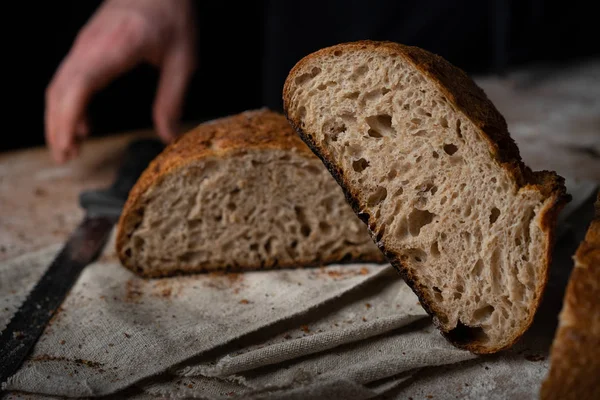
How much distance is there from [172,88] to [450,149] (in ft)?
6.27

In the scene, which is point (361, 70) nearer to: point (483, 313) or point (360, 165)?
point (360, 165)

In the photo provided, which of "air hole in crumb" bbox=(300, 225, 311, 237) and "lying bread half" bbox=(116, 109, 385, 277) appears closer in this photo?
"lying bread half" bbox=(116, 109, 385, 277)

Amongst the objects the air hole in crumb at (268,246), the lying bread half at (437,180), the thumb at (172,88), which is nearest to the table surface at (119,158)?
the thumb at (172,88)

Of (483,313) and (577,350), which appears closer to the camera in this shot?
(577,350)

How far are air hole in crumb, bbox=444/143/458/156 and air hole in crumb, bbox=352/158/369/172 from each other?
0.24 metres

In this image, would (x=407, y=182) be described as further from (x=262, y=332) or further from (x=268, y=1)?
(x=268, y=1)

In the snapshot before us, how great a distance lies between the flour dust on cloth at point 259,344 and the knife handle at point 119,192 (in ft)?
1.73

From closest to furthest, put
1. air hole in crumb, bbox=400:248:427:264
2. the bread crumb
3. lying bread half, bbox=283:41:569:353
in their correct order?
lying bread half, bbox=283:41:569:353 < the bread crumb < air hole in crumb, bbox=400:248:427:264

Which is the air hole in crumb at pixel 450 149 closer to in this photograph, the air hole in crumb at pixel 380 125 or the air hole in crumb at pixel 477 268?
the air hole in crumb at pixel 380 125

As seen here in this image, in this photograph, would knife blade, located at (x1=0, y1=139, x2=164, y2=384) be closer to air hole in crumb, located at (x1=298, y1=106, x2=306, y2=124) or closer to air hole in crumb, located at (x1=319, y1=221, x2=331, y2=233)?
air hole in crumb, located at (x1=319, y1=221, x2=331, y2=233)

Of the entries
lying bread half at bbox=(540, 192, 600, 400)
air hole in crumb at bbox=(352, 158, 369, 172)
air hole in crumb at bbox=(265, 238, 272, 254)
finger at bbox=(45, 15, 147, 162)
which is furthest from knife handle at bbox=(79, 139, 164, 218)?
lying bread half at bbox=(540, 192, 600, 400)

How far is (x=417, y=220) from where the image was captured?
1917 mm

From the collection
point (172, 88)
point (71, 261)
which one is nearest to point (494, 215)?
point (71, 261)

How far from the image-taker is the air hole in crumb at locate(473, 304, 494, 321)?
185cm
